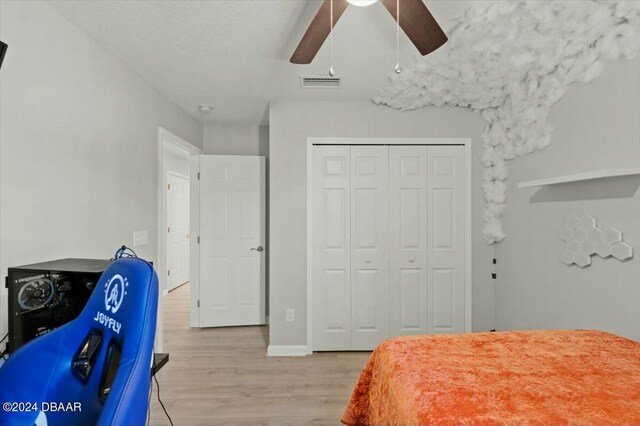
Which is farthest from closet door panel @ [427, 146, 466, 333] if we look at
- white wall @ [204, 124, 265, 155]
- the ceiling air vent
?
white wall @ [204, 124, 265, 155]

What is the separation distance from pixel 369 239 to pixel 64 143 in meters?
2.50

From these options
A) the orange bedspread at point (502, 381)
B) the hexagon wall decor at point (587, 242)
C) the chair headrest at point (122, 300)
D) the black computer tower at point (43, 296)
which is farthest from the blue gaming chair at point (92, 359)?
the hexagon wall decor at point (587, 242)

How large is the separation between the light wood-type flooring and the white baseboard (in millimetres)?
66

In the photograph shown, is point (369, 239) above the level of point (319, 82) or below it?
below

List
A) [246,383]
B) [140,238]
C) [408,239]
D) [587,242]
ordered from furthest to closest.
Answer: [408,239] < [140,238] < [246,383] < [587,242]

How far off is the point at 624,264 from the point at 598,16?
1459mm

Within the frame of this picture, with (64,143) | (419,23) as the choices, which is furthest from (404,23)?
(64,143)

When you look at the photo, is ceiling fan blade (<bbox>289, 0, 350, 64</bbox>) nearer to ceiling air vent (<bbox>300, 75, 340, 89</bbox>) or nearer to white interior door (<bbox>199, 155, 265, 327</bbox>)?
ceiling air vent (<bbox>300, 75, 340, 89</bbox>)

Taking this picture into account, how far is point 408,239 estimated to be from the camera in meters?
3.20

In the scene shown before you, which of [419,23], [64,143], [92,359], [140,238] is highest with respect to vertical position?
[419,23]

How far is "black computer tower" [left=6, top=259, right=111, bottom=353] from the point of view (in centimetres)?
134

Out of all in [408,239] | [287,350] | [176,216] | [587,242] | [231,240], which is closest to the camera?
[587,242]

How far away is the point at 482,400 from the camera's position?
108cm

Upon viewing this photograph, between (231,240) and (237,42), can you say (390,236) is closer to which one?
(231,240)
